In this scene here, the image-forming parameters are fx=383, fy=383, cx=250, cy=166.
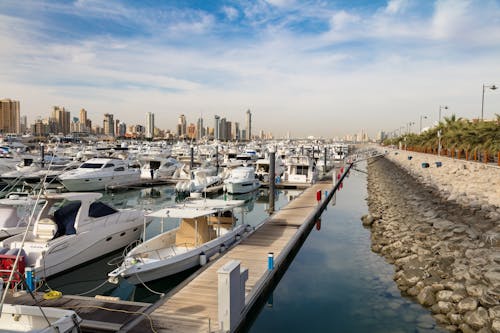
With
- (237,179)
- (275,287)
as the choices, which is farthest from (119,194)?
(275,287)

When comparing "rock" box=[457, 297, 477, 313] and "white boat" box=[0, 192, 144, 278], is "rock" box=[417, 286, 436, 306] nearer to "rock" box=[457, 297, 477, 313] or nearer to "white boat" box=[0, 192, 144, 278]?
"rock" box=[457, 297, 477, 313]

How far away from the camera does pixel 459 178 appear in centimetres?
3466

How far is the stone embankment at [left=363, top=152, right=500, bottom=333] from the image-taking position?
1136 cm

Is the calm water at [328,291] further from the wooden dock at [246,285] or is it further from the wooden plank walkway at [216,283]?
the wooden plank walkway at [216,283]

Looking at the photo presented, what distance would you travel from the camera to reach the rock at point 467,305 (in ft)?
36.3

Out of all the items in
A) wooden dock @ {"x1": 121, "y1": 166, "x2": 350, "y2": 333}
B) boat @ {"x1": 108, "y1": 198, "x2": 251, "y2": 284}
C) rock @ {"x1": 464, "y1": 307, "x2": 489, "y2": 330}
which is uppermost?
boat @ {"x1": 108, "y1": 198, "x2": 251, "y2": 284}

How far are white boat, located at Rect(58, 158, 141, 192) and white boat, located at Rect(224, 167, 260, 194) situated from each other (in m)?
11.9

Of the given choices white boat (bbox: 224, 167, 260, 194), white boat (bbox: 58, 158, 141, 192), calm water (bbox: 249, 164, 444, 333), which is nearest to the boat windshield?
white boat (bbox: 58, 158, 141, 192)

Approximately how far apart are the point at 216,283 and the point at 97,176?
29.1 meters

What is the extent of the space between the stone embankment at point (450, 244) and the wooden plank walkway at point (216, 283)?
15.4 feet

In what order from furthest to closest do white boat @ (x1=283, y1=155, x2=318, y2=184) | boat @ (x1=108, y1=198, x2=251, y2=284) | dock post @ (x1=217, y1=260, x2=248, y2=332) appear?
white boat @ (x1=283, y1=155, x2=318, y2=184) < boat @ (x1=108, y1=198, x2=251, y2=284) < dock post @ (x1=217, y1=260, x2=248, y2=332)

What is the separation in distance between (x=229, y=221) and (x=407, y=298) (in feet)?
26.9

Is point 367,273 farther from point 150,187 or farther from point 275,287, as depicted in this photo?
point 150,187

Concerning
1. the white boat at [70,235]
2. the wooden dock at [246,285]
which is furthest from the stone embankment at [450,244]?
the white boat at [70,235]
